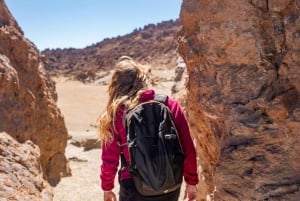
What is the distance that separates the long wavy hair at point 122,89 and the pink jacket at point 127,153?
0.04m

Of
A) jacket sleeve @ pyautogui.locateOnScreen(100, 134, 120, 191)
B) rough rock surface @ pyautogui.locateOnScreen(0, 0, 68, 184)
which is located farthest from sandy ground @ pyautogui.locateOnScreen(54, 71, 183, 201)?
jacket sleeve @ pyautogui.locateOnScreen(100, 134, 120, 191)

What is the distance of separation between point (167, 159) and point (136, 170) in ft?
0.72

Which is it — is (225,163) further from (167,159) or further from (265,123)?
(167,159)

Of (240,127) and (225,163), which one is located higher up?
(240,127)

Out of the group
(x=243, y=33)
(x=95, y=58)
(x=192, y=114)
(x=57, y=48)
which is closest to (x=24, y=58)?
(x=192, y=114)

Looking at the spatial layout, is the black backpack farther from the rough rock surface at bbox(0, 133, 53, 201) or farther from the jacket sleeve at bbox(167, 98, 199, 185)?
the rough rock surface at bbox(0, 133, 53, 201)

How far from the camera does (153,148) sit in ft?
10.1

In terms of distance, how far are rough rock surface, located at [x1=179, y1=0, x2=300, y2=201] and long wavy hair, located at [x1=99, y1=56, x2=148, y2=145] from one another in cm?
78

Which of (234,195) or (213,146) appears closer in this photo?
(234,195)

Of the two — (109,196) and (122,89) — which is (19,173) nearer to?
(109,196)

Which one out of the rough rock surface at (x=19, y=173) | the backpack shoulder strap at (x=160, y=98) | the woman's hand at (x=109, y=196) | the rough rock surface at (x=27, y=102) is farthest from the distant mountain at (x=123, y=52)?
the backpack shoulder strap at (x=160, y=98)

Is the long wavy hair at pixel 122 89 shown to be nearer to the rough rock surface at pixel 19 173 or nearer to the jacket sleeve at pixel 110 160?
the jacket sleeve at pixel 110 160

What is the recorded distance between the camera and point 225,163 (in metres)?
3.61

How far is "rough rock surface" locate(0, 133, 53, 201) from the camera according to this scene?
5.03 m
